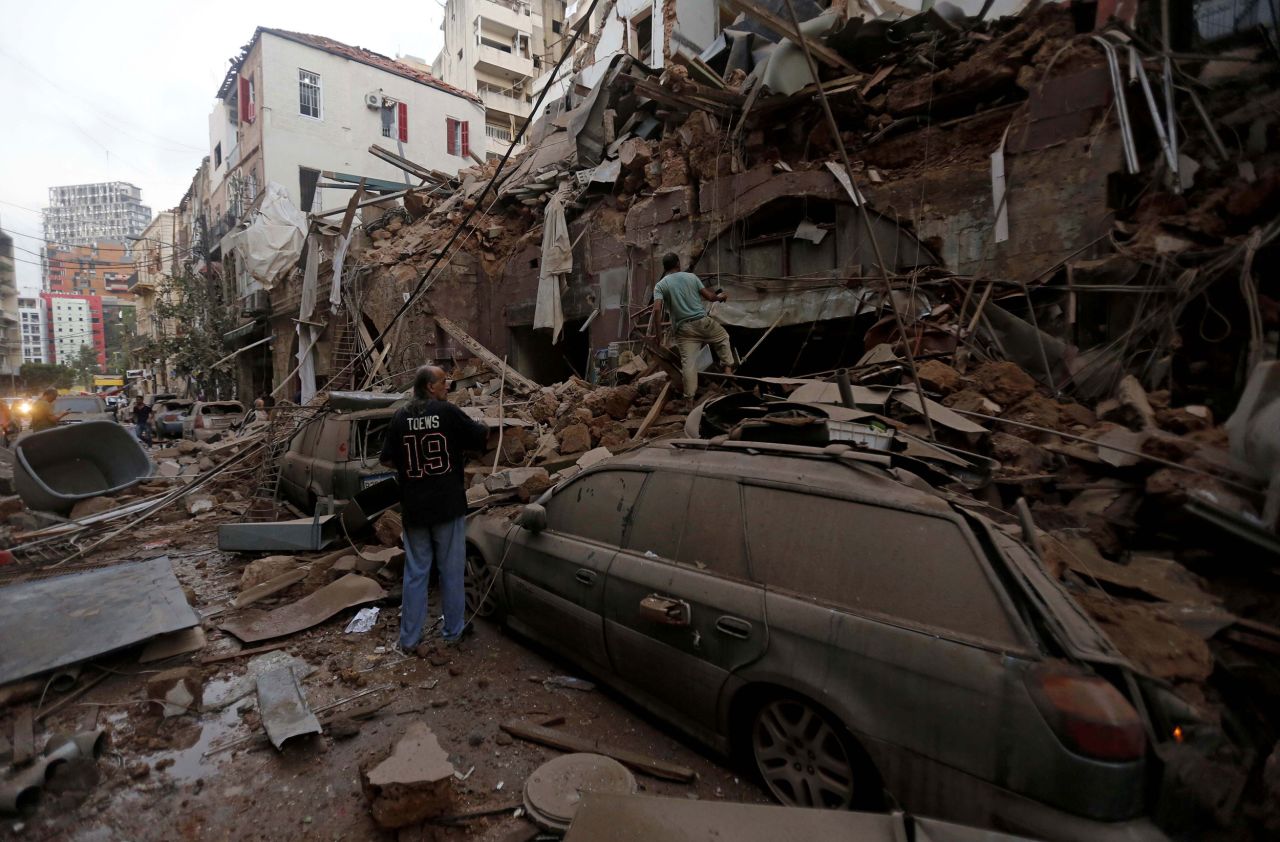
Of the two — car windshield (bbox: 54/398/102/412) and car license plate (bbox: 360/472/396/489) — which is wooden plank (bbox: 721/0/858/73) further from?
car windshield (bbox: 54/398/102/412)

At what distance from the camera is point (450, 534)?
13.4ft

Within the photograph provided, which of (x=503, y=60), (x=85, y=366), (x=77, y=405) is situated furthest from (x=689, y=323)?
(x=85, y=366)

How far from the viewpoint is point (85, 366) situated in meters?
64.3

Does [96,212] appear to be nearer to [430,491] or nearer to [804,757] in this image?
[430,491]

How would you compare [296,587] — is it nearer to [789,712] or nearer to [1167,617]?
[789,712]

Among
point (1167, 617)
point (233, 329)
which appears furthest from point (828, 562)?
point (233, 329)

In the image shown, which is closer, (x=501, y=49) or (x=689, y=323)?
(x=689, y=323)

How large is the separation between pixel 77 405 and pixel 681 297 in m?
19.5

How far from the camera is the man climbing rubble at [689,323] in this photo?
6828mm

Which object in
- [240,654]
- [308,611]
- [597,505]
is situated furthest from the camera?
[308,611]

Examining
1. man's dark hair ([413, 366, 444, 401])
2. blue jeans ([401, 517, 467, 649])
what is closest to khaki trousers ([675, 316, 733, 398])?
man's dark hair ([413, 366, 444, 401])

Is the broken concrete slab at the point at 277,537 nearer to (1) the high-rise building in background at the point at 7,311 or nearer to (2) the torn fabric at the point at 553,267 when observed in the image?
(2) the torn fabric at the point at 553,267

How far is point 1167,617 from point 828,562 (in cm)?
149

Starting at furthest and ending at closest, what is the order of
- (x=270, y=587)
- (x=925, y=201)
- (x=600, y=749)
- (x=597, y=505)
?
(x=925, y=201), (x=270, y=587), (x=597, y=505), (x=600, y=749)
